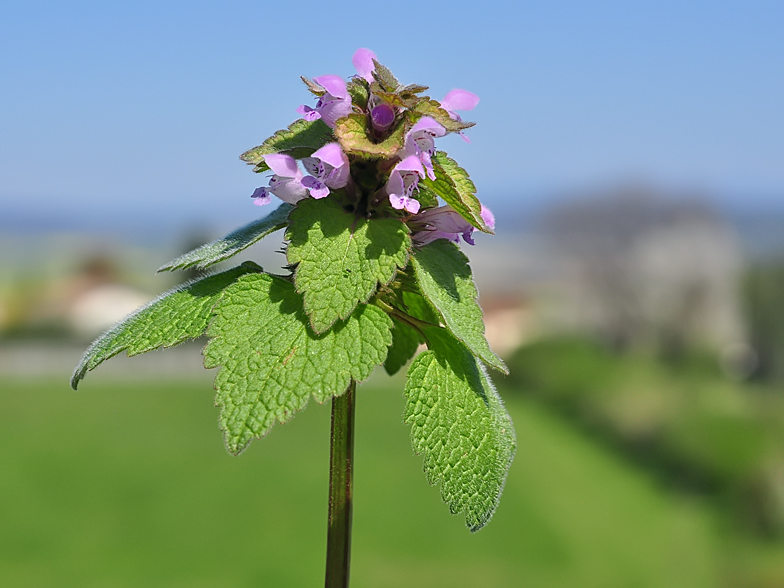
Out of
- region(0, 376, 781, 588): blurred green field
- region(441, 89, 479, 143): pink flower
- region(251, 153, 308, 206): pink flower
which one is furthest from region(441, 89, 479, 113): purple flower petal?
region(0, 376, 781, 588): blurred green field

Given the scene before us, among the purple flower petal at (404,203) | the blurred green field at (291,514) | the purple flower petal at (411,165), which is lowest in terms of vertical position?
the blurred green field at (291,514)

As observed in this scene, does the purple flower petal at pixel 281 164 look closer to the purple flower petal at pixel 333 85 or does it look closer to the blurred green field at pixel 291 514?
the purple flower petal at pixel 333 85

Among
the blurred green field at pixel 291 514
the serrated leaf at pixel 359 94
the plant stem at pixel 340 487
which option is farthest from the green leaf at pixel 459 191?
the blurred green field at pixel 291 514

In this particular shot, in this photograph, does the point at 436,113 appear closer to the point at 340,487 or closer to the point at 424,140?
the point at 424,140

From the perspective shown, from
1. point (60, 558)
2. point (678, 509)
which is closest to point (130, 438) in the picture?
point (60, 558)

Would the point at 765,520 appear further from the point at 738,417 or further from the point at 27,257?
the point at 27,257

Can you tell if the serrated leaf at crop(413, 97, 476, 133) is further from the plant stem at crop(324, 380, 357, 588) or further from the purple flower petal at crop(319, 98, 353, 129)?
the plant stem at crop(324, 380, 357, 588)
